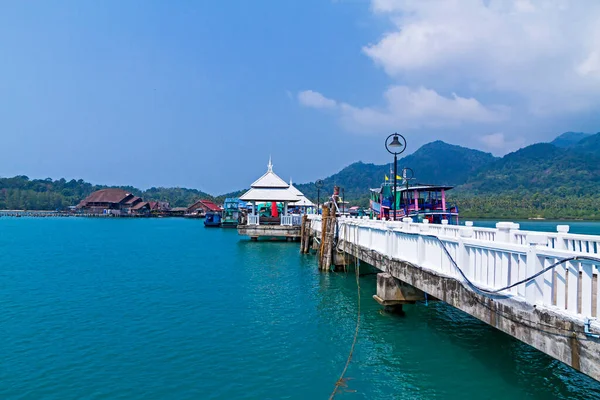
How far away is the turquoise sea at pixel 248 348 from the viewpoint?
9.11m

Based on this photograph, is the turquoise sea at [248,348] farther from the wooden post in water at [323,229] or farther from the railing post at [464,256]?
the wooden post in water at [323,229]

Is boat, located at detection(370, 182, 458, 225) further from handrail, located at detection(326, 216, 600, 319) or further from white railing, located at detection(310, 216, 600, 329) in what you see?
handrail, located at detection(326, 216, 600, 319)

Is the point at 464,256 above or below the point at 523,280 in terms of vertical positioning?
above

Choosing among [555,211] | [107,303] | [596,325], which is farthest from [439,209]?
[555,211]

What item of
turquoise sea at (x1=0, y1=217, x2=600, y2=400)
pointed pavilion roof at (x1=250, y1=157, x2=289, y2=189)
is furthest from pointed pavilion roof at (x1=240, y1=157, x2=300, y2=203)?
turquoise sea at (x1=0, y1=217, x2=600, y2=400)

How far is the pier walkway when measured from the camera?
5.65m

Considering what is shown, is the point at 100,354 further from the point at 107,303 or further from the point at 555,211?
the point at 555,211

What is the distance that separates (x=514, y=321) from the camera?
23.2ft

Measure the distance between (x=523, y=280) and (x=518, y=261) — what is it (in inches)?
26.9

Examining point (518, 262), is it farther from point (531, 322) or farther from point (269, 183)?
point (269, 183)

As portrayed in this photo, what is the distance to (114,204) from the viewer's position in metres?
145

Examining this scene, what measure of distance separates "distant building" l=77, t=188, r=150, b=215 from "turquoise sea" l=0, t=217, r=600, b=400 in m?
131

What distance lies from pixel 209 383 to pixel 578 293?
277 inches

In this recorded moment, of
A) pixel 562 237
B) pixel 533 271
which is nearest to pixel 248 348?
pixel 533 271
